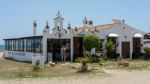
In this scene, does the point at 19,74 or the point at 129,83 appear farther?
the point at 19,74

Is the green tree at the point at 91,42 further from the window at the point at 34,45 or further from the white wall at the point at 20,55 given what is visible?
the white wall at the point at 20,55

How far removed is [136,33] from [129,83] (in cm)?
1992

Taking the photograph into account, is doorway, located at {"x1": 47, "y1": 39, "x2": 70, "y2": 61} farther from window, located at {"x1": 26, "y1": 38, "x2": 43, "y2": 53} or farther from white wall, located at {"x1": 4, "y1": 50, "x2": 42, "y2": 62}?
white wall, located at {"x1": 4, "y1": 50, "x2": 42, "y2": 62}

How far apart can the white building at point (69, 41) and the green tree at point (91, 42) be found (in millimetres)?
1189

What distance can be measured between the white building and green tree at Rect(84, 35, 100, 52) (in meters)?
1.19

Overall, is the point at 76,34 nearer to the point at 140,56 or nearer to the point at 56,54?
the point at 56,54

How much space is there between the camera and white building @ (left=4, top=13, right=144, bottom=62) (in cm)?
3139

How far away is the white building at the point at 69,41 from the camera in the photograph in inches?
1236

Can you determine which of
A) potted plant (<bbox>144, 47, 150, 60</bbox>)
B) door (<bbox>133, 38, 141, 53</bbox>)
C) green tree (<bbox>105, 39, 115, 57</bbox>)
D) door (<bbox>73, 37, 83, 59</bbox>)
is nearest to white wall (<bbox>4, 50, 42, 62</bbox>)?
door (<bbox>73, 37, 83, 59</bbox>)

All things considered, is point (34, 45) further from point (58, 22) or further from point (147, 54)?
point (147, 54)

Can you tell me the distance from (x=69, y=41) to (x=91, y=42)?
7.28 ft

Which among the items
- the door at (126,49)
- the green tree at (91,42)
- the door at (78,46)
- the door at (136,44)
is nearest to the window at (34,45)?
the door at (78,46)

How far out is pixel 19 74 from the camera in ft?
68.9

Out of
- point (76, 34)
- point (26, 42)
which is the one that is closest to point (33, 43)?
point (26, 42)
